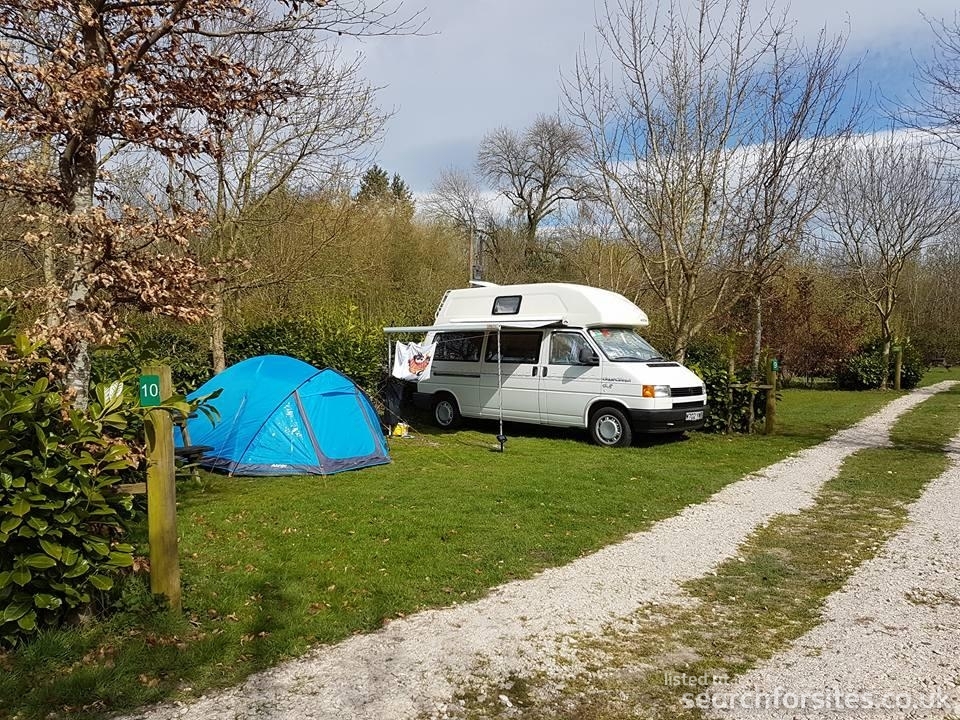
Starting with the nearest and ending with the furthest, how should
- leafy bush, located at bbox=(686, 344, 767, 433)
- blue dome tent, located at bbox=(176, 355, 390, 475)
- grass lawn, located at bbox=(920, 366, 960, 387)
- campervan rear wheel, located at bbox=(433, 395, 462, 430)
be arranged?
1. blue dome tent, located at bbox=(176, 355, 390, 475)
2. leafy bush, located at bbox=(686, 344, 767, 433)
3. campervan rear wheel, located at bbox=(433, 395, 462, 430)
4. grass lawn, located at bbox=(920, 366, 960, 387)

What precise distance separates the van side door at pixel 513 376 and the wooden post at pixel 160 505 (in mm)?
7655

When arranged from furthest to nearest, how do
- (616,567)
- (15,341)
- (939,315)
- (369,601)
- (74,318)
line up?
(939,315) → (616,567) → (369,601) → (74,318) → (15,341)

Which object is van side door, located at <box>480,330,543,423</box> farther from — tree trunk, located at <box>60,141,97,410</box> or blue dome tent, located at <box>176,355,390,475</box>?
tree trunk, located at <box>60,141,97,410</box>

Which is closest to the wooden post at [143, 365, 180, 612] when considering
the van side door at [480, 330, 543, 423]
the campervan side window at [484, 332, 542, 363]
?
the van side door at [480, 330, 543, 423]

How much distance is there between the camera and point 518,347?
12.0 m

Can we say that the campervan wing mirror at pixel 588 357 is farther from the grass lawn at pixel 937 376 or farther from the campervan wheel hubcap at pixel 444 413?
the grass lawn at pixel 937 376

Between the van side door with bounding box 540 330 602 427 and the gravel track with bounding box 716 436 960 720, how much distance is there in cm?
588

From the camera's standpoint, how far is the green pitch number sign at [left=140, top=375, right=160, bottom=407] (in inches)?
157

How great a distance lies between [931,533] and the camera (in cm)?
619

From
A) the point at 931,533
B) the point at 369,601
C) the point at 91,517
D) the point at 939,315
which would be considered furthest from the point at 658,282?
the point at 939,315

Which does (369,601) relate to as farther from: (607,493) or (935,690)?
(607,493)

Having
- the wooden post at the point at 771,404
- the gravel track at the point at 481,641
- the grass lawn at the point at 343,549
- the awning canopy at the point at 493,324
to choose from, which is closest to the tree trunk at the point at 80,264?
the grass lawn at the point at 343,549

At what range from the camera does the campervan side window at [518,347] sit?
11781 mm

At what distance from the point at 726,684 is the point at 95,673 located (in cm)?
319
